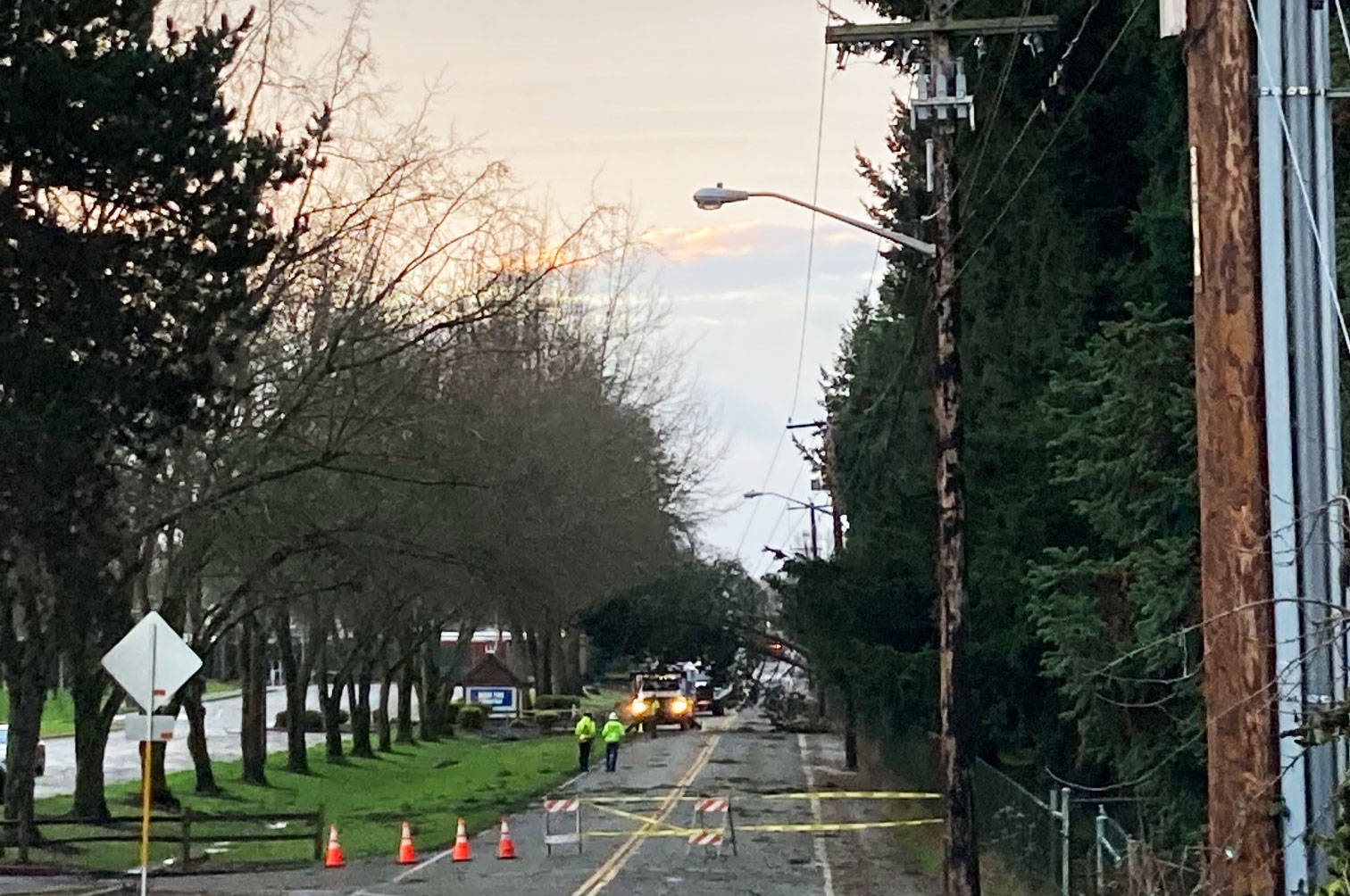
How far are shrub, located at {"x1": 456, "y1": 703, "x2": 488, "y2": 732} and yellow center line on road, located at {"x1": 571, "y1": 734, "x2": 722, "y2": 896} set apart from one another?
99.5ft

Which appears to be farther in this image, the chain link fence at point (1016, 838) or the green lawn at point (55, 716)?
the green lawn at point (55, 716)

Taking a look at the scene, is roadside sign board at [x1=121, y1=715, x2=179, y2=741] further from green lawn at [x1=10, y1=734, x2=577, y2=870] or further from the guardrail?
green lawn at [x1=10, y1=734, x2=577, y2=870]

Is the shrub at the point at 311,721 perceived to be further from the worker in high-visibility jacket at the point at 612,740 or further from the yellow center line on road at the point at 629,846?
the yellow center line on road at the point at 629,846

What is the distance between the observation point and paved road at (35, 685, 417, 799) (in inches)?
1996

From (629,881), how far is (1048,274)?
9.60 m

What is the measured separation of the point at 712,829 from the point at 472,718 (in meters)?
50.1

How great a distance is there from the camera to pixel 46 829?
33.1 meters

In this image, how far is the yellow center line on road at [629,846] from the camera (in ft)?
77.9

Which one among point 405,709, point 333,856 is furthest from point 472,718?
point 333,856

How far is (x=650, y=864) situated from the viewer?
2662 centimetres

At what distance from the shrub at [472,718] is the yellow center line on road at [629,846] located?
3034 cm

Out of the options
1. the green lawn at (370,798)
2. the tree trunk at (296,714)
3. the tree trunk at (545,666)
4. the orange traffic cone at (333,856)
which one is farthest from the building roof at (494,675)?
the orange traffic cone at (333,856)

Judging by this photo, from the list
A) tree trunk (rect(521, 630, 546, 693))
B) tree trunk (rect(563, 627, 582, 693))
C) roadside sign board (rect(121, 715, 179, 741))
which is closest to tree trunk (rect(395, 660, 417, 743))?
tree trunk (rect(521, 630, 546, 693))

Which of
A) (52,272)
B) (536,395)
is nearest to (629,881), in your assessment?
(52,272)
